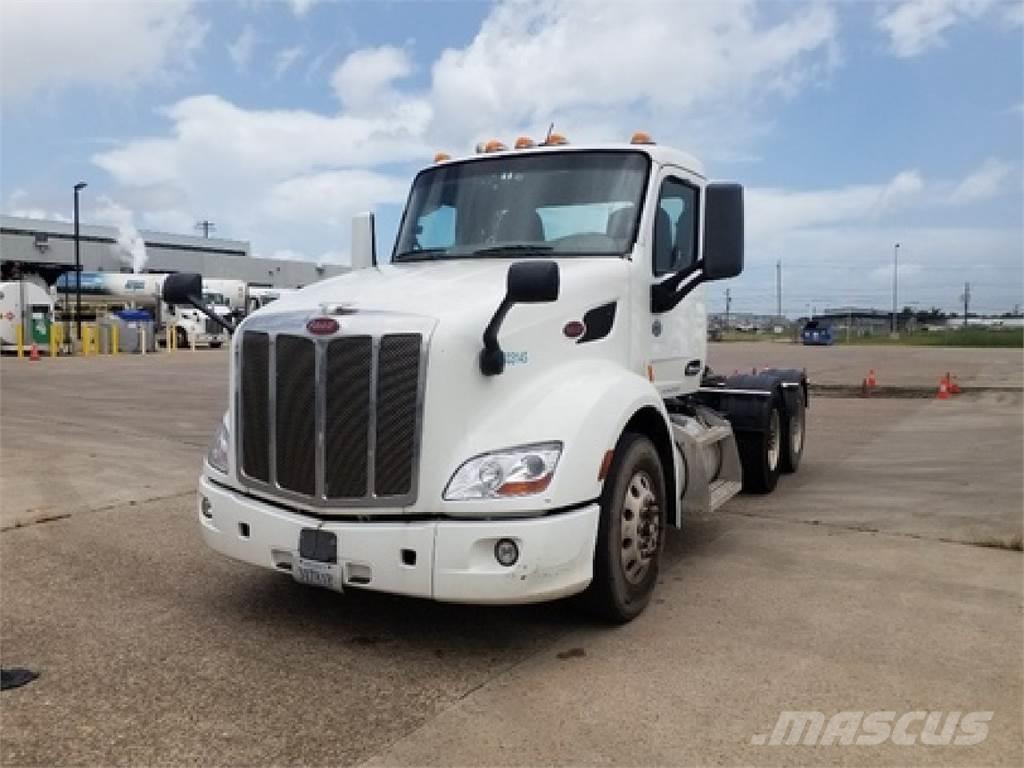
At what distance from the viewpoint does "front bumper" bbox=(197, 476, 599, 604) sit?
3.94 meters

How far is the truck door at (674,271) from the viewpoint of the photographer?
18.5 feet

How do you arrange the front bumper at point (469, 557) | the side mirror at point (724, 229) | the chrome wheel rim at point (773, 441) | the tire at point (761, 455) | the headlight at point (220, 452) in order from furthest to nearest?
the chrome wheel rim at point (773, 441) < the tire at point (761, 455) < the side mirror at point (724, 229) < the headlight at point (220, 452) < the front bumper at point (469, 557)

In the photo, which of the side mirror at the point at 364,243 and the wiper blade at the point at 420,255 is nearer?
the wiper blade at the point at 420,255

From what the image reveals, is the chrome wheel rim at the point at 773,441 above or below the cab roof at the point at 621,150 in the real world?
below

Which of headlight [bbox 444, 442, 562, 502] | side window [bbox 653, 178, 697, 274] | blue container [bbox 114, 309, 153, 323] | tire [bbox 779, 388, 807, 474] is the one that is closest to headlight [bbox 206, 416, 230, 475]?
headlight [bbox 444, 442, 562, 502]

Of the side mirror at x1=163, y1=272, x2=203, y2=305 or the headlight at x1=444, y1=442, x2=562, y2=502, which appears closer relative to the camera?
the headlight at x1=444, y1=442, x2=562, y2=502

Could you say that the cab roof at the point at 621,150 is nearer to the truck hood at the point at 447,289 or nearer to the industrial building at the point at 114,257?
the truck hood at the point at 447,289

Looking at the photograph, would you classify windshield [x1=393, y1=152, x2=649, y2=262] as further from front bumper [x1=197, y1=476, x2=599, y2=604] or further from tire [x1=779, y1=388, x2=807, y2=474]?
tire [x1=779, y1=388, x2=807, y2=474]

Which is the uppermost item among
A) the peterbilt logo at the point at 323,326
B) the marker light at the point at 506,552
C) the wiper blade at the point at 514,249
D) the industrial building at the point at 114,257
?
the industrial building at the point at 114,257

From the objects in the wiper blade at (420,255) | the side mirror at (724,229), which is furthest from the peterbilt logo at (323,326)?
the side mirror at (724,229)

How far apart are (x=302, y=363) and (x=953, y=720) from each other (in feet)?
10.4

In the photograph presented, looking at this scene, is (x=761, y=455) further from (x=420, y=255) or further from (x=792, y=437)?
(x=420, y=255)

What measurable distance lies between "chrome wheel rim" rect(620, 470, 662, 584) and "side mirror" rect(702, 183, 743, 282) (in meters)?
→ 1.44

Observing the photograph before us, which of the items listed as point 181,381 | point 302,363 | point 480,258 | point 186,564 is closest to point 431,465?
point 302,363
